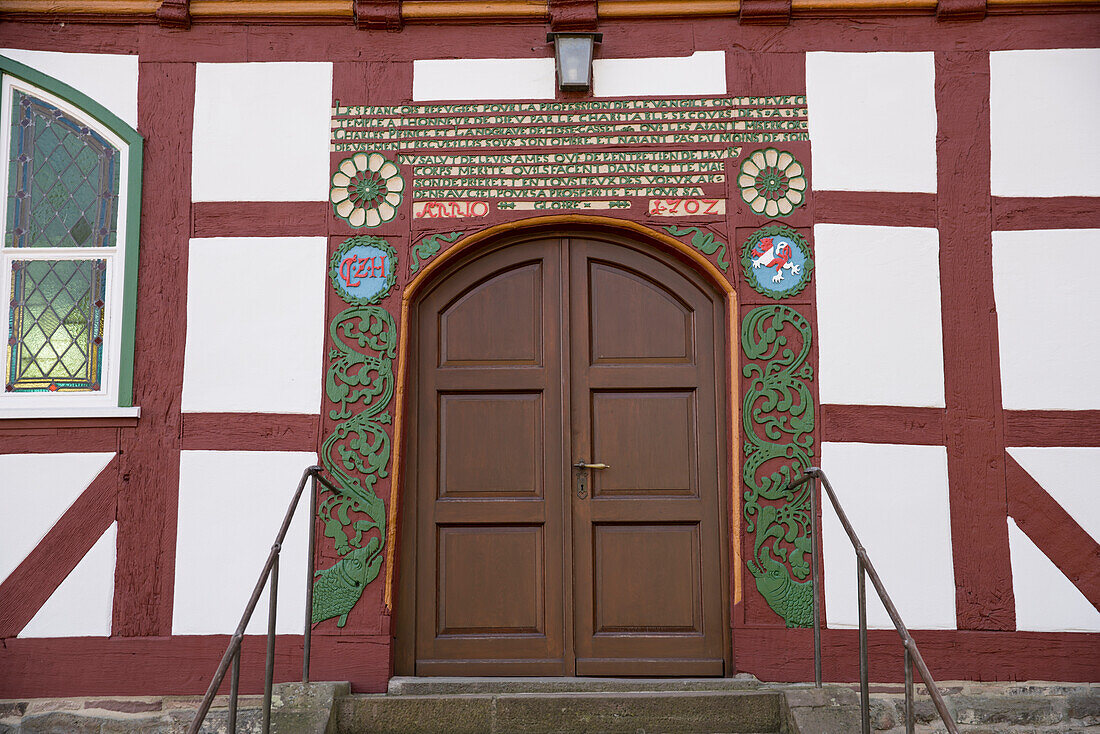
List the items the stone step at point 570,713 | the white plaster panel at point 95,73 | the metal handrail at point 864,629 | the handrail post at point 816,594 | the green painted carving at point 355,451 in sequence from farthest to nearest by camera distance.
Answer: the white plaster panel at point 95,73 < the green painted carving at point 355,451 < the handrail post at point 816,594 < the stone step at point 570,713 < the metal handrail at point 864,629

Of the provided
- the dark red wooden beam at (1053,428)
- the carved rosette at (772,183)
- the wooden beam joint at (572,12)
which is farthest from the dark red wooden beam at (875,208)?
the wooden beam joint at (572,12)

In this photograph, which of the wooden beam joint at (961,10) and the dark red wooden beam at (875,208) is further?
the wooden beam joint at (961,10)

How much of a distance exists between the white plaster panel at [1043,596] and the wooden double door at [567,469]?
1344 millimetres

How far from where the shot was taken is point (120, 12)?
5570mm

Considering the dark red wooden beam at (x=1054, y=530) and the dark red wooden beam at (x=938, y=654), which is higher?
the dark red wooden beam at (x=1054, y=530)

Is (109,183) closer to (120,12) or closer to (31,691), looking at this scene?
(120,12)

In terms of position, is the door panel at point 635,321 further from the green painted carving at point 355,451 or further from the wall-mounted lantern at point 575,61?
the green painted carving at point 355,451

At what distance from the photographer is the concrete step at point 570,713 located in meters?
4.65

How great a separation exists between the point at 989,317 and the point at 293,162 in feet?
11.3

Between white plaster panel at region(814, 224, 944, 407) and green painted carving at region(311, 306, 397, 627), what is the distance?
2.09m

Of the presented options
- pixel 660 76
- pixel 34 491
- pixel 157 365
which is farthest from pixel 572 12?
pixel 34 491

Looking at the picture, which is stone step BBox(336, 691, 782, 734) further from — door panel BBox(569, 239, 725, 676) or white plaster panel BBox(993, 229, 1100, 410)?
white plaster panel BBox(993, 229, 1100, 410)

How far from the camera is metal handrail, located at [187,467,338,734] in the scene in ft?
12.3

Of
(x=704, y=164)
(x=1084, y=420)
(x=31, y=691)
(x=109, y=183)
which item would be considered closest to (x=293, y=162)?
(x=109, y=183)
